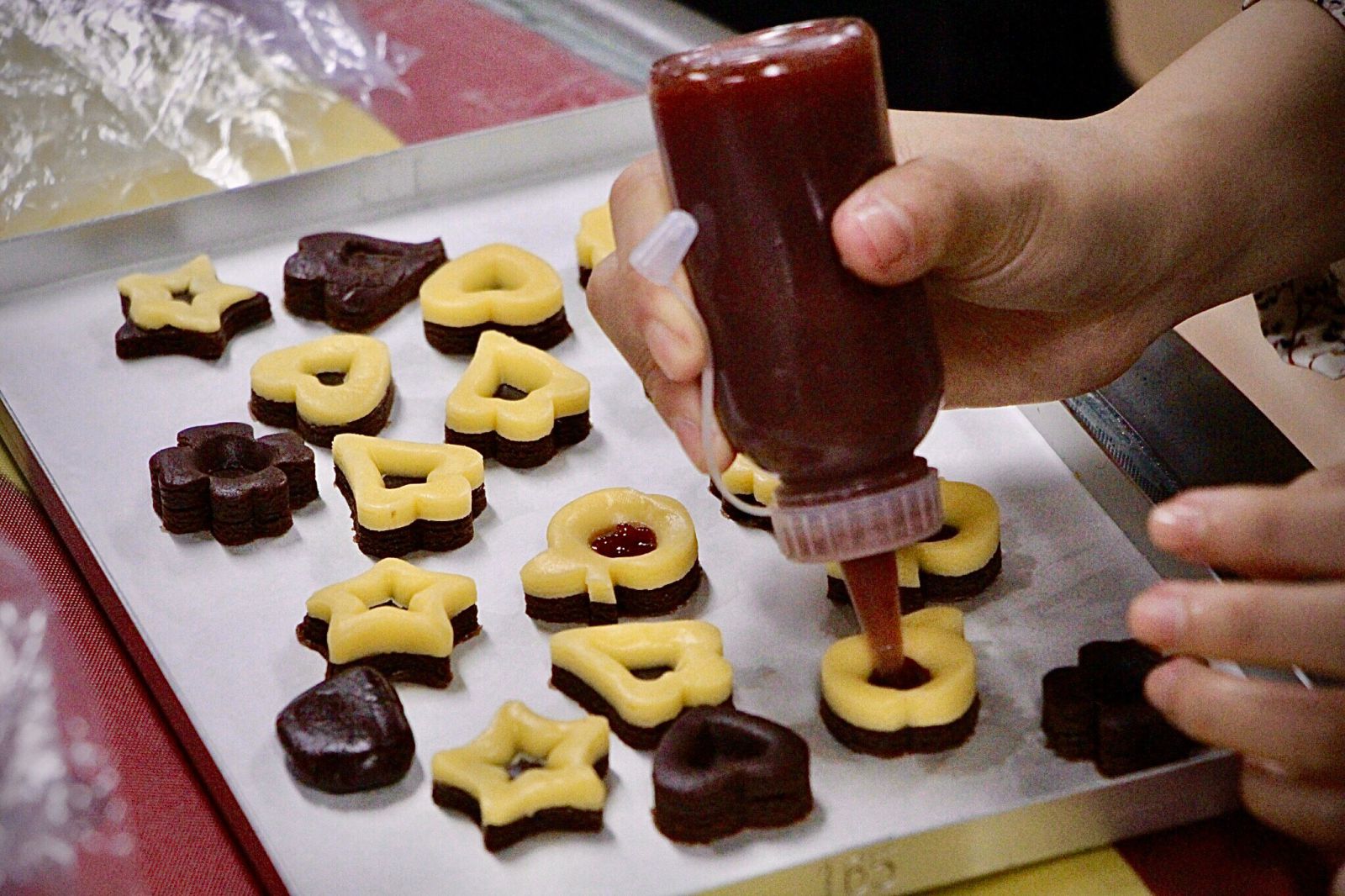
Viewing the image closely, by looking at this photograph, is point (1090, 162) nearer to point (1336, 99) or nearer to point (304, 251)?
point (1336, 99)

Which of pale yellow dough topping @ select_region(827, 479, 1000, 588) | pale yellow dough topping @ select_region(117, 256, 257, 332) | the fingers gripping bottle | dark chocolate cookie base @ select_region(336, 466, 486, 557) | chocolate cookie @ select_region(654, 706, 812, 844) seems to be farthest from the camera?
pale yellow dough topping @ select_region(117, 256, 257, 332)

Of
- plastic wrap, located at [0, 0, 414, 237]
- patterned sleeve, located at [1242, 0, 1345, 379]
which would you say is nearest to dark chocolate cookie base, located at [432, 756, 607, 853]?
patterned sleeve, located at [1242, 0, 1345, 379]

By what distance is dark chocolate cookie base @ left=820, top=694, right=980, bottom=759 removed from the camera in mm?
1306

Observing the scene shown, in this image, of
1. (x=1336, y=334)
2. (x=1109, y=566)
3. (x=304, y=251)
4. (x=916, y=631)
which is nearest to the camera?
(x=916, y=631)

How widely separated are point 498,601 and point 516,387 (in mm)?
369

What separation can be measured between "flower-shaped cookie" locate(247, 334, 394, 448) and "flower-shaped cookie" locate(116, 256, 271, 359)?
0.26 ft

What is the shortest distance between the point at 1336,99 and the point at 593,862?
3.45ft

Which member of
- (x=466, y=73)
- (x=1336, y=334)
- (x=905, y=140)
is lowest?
(x=466, y=73)

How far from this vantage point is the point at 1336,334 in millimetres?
1707

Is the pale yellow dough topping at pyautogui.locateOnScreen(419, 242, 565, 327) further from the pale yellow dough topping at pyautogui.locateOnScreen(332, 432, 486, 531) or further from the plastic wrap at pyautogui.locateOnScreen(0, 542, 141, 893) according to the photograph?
the plastic wrap at pyautogui.locateOnScreen(0, 542, 141, 893)

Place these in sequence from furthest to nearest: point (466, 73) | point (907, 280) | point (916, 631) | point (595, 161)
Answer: point (466, 73)
point (595, 161)
point (916, 631)
point (907, 280)

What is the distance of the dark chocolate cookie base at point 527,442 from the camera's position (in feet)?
5.64

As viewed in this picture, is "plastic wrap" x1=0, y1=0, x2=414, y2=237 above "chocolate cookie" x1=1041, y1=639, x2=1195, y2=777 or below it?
below

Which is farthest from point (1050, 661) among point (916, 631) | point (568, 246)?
point (568, 246)
